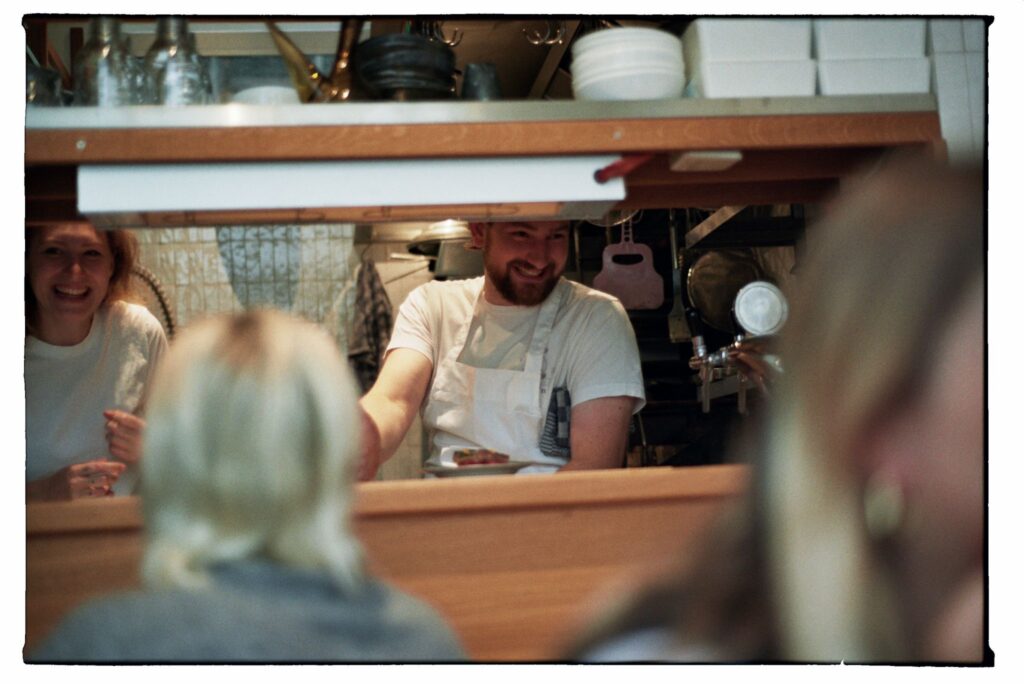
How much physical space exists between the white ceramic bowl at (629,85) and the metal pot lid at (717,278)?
6.05ft

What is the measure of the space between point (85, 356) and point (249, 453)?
3.69ft

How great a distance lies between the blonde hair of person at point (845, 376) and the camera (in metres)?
1.28

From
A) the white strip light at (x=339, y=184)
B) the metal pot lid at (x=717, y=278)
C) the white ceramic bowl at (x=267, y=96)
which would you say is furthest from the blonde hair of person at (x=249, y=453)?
the metal pot lid at (x=717, y=278)

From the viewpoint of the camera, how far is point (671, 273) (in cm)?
441

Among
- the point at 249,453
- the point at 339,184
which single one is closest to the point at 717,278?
the point at 339,184

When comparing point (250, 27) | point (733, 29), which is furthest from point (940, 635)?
point (250, 27)

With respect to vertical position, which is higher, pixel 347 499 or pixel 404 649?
pixel 347 499

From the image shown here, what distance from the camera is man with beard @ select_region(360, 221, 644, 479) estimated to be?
9.26 feet

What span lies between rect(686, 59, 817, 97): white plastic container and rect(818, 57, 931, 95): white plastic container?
1.2 inches

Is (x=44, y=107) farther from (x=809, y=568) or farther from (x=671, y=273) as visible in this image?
(x=671, y=273)

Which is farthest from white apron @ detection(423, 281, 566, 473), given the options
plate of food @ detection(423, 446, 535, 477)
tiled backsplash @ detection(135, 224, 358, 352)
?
tiled backsplash @ detection(135, 224, 358, 352)

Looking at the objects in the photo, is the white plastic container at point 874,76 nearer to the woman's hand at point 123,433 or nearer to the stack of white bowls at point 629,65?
the stack of white bowls at point 629,65

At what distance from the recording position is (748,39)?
216 cm

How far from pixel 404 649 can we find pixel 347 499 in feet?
0.86
